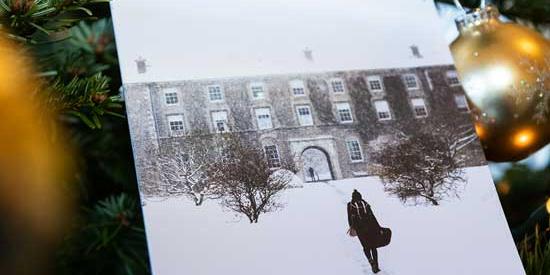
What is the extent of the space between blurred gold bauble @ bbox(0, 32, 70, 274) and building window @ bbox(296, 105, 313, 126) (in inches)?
5.9

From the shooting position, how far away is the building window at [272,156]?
0.40m

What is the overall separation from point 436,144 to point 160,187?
0.19m

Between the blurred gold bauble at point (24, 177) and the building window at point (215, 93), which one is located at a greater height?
the building window at point (215, 93)

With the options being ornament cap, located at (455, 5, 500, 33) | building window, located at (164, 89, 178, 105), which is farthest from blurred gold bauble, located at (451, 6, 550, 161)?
building window, located at (164, 89, 178, 105)

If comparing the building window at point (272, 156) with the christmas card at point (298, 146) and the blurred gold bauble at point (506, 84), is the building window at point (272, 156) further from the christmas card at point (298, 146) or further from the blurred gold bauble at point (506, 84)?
the blurred gold bauble at point (506, 84)

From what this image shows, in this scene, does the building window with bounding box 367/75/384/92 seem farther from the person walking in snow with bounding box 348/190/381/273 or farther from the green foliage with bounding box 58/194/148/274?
the green foliage with bounding box 58/194/148/274

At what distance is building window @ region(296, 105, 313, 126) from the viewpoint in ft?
1.35

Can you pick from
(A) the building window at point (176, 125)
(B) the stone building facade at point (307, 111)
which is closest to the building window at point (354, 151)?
(B) the stone building facade at point (307, 111)

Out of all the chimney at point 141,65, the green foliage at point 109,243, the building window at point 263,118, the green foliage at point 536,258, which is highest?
the chimney at point 141,65

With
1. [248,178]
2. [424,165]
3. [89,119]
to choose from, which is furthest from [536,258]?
[89,119]

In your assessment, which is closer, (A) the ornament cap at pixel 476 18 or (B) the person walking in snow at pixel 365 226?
(B) the person walking in snow at pixel 365 226

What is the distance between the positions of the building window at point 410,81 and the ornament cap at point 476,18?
3.2 inches

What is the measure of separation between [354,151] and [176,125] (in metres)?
0.11

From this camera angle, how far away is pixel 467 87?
0.48m
